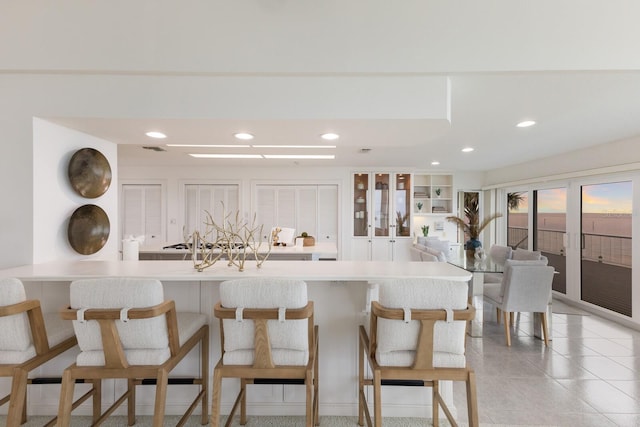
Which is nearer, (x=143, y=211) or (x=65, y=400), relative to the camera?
(x=65, y=400)

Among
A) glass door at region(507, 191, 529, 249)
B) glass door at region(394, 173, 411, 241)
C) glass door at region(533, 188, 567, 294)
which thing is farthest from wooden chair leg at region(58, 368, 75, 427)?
glass door at region(507, 191, 529, 249)

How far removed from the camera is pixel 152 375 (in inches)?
56.2

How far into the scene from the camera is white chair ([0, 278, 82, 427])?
1.40 m

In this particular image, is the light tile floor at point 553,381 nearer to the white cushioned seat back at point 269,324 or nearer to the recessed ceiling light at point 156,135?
the white cushioned seat back at point 269,324

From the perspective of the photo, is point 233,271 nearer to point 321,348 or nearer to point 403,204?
point 321,348

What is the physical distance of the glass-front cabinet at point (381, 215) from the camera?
5.96 m

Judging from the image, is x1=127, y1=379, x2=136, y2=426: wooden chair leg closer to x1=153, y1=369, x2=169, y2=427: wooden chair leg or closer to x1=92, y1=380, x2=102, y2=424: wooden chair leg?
x1=92, y1=380, x2=102, y2=424: wooden chair leg

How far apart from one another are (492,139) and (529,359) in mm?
2431

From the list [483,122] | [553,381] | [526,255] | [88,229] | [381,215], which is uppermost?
[483,122]

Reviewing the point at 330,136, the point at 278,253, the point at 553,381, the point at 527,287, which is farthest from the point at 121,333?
the point at 527,287

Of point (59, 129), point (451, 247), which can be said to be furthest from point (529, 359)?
point (59, 129)

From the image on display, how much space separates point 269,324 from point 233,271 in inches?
24.2

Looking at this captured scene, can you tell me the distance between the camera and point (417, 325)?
1.39 metres

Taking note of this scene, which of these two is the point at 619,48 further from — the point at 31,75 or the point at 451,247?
the point at 451,247
